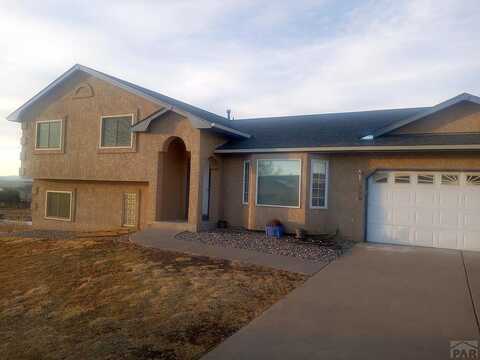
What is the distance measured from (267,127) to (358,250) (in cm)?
788

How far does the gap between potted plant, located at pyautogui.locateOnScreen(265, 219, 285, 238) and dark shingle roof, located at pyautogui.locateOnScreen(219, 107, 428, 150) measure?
262cm

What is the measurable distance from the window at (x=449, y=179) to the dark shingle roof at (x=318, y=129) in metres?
1.78

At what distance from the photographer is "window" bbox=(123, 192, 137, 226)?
15.6 m

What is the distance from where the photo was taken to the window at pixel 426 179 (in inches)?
466

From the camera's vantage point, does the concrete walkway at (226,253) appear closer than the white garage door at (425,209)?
Yes

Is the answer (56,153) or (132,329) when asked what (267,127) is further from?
(132,329)

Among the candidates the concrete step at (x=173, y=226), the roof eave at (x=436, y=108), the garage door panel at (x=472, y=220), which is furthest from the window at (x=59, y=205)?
the garage door panel at (x=472, y=220)

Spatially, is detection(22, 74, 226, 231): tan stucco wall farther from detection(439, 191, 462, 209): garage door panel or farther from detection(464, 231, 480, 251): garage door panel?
detection(464, 231, 480, 251): garage door panel

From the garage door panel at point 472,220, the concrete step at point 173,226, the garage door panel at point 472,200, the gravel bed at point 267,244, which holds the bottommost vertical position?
the gravel bed at point 267,244

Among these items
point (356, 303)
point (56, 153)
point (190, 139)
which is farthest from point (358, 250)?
point (56, 153)

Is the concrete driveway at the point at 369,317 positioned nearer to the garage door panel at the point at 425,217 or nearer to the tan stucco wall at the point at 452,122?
the garage door panel at the point at 425,217

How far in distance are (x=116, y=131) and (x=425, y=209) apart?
11.6 metres

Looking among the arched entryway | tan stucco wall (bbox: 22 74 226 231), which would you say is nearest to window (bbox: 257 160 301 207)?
tan stucco wall (bbox: 22 74 226 231)

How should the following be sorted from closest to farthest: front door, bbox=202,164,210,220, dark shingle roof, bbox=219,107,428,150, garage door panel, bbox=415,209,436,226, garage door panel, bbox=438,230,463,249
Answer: garage door panel, bbox=438,230,463,249, garage door panel, bbox=415,209,436,226, dark shingle roof, bbox=219,107,428,150, front door, bbox=202,164,210,220
